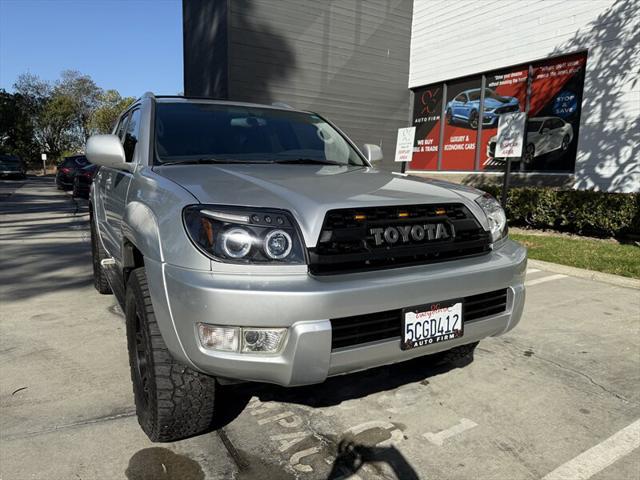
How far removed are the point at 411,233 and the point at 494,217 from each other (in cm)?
72

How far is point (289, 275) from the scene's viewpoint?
1957 millimetres

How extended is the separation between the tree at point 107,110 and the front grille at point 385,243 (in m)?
49.1

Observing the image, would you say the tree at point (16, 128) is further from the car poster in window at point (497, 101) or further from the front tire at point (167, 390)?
the front tire at point (167, 390)

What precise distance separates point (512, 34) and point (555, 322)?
939cm

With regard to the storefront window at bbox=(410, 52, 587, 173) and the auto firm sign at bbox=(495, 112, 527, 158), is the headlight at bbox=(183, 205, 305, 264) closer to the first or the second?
the auto firm sign at bbox=(495, 112, 527, 158)

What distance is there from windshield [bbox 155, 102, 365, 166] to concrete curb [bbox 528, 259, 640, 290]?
12.8ft

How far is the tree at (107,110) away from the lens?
48781mm

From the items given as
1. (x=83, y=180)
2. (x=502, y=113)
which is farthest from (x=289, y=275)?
(x=83, y=180)

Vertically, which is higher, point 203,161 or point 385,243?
point 203,161

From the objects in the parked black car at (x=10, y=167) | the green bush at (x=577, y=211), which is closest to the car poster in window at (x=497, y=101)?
the green bush at (x=577, y=211)

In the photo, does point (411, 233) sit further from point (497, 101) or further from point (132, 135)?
point (497, 101)

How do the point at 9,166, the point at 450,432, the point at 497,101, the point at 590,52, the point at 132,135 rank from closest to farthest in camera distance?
the point at 450,432, the point at 132,135, the point at 590,52, the point at 497,101, the point at 9,166

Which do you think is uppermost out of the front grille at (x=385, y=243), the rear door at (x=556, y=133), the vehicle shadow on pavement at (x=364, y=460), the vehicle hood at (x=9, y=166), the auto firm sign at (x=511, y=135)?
the rear door at (x=556, y=133)

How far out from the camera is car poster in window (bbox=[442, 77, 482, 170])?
1268cm
